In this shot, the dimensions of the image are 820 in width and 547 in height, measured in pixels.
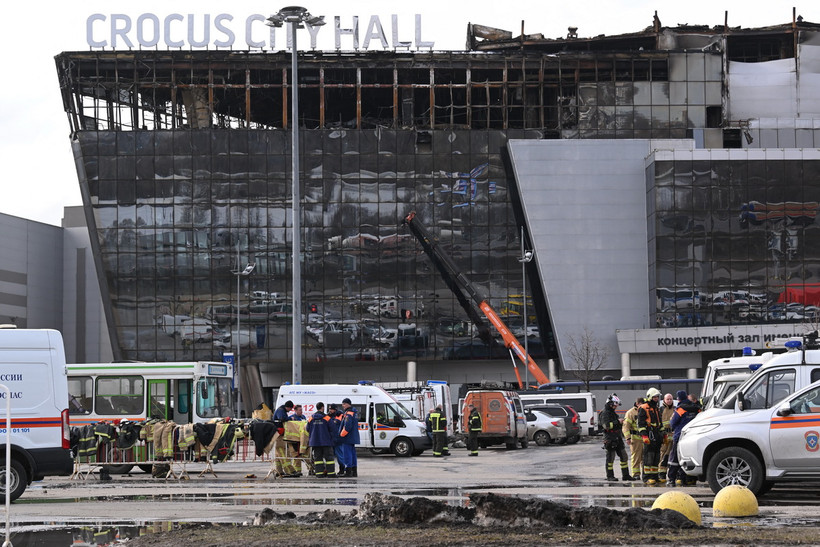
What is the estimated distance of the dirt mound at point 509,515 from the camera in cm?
1166

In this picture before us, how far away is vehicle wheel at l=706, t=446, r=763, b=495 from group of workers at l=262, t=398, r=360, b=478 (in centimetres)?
824

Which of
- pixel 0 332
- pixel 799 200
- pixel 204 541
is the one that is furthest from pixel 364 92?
pixel 204 541

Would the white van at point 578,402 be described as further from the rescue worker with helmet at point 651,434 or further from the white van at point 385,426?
the rescue worker with helmet at point 651,434

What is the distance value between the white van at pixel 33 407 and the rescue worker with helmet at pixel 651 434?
30.3 ft

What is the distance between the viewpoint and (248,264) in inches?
2862

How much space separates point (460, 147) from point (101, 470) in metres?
51.5

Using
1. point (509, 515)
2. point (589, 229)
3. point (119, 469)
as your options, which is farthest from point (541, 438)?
point (589, 229)

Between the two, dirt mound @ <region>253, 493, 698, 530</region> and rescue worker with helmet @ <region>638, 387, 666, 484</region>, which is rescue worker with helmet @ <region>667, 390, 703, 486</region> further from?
dirt mound @ <region>253, 493, 698, 530</region>

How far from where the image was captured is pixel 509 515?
1191 centimetres

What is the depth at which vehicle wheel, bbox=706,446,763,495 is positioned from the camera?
16.8 m

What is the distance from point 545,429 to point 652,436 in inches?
822

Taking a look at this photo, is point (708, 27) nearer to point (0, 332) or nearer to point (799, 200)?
point (799, 200)

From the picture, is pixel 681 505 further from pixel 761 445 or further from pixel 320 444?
pixel 320 444

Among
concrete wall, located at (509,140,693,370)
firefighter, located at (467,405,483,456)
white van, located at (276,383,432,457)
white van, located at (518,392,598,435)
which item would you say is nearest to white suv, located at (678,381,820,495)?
firefighter, located at (467,405,483,456)
